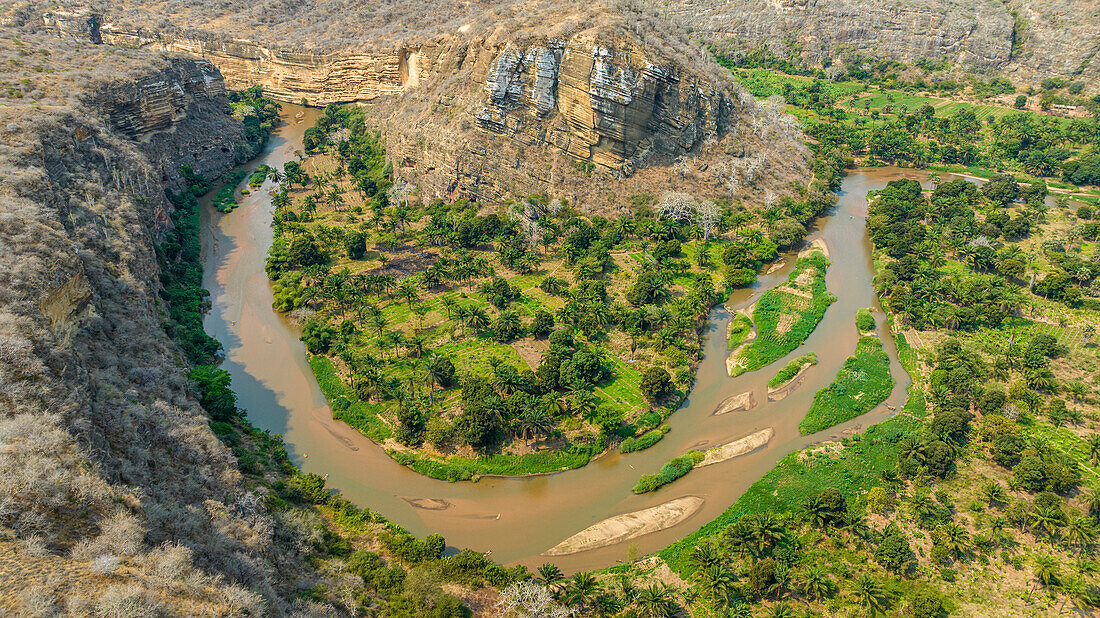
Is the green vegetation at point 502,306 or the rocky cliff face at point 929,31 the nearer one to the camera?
the green vegetation at point 502,306

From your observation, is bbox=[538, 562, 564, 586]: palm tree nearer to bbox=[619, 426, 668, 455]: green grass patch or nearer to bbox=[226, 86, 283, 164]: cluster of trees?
bbox=[619, 426, 668, 455]: green grass patch

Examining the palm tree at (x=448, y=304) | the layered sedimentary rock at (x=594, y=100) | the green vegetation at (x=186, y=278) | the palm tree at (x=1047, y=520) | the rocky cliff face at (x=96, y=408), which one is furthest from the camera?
the layered sedimentary rock at (x=594, y=100)

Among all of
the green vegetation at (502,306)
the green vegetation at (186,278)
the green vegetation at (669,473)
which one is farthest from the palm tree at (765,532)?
the green vegetation at (186,278)

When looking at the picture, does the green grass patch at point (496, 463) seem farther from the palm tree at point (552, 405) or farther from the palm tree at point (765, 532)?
the palm tree at point (765, 532)

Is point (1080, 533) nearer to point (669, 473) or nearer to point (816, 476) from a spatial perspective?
point (816, 476)

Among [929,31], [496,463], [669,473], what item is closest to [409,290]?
[496,463]

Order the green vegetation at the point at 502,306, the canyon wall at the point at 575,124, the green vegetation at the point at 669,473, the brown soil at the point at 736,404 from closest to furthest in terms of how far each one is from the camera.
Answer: the green vegetation at the point at 669,473 → the green vegetation at the point at 502,306 → the brown soil at the point at 736,404 → the canyon wall at the point at 575,124

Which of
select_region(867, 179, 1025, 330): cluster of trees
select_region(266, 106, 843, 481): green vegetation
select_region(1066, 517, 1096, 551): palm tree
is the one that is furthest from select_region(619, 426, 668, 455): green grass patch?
select_region(867, 179, 1025, 330): cluster of trees
